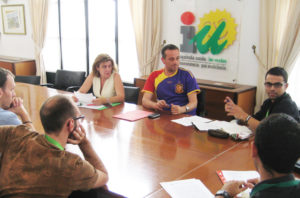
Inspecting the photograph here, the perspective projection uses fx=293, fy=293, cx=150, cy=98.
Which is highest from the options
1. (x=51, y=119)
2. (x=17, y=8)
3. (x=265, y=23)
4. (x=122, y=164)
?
(x=17, y=8)

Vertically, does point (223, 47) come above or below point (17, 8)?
below

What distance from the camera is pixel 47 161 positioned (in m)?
1.25

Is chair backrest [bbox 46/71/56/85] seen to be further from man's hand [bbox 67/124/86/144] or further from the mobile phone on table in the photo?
man's hand [bbox 67/124/86/144]

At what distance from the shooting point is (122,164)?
1.70 meters

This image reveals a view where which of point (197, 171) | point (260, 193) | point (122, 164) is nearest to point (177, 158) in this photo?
point (197, 171)

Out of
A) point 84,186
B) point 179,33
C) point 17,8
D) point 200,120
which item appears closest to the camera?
point 84,186

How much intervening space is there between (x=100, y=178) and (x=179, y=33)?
11.8 ft

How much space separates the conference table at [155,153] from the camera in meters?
1.51

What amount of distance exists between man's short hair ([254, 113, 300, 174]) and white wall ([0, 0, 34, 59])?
6958mm

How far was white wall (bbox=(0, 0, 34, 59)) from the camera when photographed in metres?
6.99

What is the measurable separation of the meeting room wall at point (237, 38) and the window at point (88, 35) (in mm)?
1178

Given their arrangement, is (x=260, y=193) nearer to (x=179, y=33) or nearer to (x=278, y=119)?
(x=278, y=119)

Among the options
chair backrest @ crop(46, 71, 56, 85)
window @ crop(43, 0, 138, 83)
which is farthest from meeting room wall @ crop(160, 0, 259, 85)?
chair backrest @ crop(46, 71, 56, 85)

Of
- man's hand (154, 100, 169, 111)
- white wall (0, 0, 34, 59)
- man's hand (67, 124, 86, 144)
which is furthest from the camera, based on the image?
white wall (0, 0, 34, 59)
